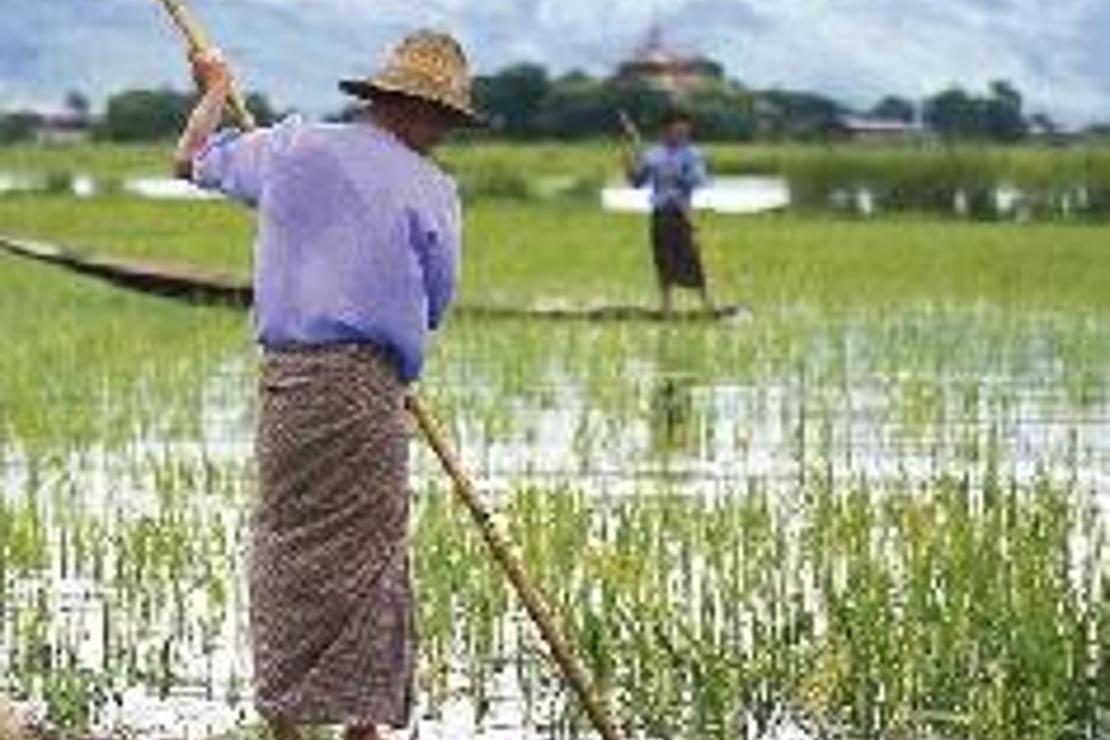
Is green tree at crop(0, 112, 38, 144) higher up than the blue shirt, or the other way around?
green tree at crop(0, 112, 38, 144)

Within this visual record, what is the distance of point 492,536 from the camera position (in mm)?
6660

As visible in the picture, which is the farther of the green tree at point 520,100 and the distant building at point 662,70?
the green tree at point 520,100

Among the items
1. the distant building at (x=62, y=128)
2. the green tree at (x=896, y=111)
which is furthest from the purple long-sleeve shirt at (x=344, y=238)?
the green tree at (x=896, y=111)

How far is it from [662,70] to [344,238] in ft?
111

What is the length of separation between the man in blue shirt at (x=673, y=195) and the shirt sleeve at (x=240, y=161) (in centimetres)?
1287

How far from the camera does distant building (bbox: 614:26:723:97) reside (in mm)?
37406

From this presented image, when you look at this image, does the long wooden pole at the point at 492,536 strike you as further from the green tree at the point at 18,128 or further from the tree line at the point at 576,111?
the green tree at the point at 18,128

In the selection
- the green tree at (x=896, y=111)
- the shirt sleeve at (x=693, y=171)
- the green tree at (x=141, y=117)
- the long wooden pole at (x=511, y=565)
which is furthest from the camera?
the green tree at (x=896, y=111)

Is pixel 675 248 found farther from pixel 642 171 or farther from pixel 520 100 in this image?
pixel 520 100

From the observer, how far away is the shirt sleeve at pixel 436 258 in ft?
21.2

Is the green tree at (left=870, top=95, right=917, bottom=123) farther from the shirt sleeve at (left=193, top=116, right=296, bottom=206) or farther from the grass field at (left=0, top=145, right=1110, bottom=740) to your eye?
the shirt sleeve at (left=193, top=116, right=296, bottom=206)

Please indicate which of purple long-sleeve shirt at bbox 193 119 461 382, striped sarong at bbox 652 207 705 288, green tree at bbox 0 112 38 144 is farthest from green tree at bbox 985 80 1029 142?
purple long-sleeve shirt at bbox 193 119 461 382

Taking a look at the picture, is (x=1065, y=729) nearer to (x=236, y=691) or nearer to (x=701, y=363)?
(x=236, y=691)

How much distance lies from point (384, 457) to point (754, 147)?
5212cm
